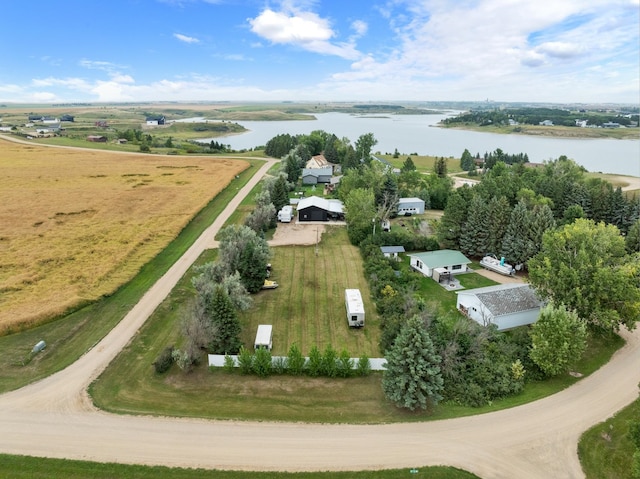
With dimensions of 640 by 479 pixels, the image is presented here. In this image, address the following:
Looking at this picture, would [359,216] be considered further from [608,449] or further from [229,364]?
[608,449]

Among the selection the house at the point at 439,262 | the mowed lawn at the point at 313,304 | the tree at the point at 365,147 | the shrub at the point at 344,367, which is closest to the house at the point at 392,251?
the house at the point at 439,262

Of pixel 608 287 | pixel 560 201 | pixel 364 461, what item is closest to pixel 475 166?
pixel 560 201

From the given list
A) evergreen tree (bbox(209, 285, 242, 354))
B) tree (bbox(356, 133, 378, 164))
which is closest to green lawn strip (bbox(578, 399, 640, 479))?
evergreen tree (bbox(209, 285, 242, 354))

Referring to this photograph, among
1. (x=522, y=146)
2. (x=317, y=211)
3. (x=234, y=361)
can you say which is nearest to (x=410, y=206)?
(x=317, y=211)

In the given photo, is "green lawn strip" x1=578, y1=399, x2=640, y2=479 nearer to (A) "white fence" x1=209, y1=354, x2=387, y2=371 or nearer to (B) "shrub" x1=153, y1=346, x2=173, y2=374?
(A) "white fence" x1=209, y1=354, x2=387, y2=371

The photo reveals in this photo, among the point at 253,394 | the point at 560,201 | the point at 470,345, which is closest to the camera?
the point at 253,394

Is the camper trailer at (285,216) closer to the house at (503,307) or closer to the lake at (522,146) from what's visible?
the house at (503,307)

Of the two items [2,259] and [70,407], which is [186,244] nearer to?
[2,259]
